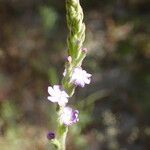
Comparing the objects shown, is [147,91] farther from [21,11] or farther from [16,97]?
[21,11]

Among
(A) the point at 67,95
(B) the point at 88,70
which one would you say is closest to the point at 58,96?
(A) the point at 67,95

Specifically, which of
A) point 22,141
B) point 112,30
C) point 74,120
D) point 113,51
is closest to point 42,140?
point 22,141

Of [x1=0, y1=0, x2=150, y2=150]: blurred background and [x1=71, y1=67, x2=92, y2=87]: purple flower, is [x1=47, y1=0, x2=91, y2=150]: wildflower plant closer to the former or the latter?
[x1=71, y1=67, x2=92, y2=87]: purple flower

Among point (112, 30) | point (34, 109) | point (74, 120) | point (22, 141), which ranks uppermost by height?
point (112, 30)

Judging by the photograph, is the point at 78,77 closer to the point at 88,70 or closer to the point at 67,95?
the point at 67,95

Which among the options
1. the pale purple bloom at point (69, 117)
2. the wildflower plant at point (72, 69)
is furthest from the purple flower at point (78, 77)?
the pale purple bloom at point (69, 117)

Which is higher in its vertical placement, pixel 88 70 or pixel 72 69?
pixel 88 70

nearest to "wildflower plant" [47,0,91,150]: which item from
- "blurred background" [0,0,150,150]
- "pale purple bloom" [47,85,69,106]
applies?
"pale purple bloom" [47,85,69,106]
